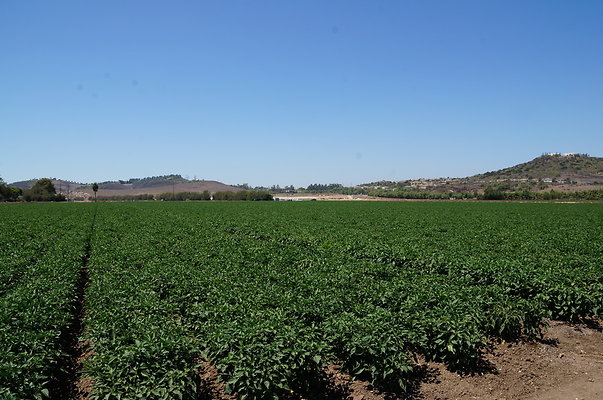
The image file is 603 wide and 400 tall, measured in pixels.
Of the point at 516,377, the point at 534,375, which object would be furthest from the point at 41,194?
the point at 534,375

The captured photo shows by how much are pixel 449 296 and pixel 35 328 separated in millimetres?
9882

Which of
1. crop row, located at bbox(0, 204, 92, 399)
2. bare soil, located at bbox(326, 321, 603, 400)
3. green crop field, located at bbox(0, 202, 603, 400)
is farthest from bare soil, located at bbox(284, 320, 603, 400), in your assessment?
crop row, located at bbox(0, 204, 92, 399)

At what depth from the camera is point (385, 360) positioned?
6828 millimetres

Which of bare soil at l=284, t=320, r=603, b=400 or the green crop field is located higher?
the green crop field

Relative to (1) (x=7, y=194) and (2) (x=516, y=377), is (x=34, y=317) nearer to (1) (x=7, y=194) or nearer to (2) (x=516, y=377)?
(2) (x=516, y=377)

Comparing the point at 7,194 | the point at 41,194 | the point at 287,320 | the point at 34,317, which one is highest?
the point at 7,194

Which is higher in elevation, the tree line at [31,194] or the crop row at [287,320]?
the tree line at [31,194]

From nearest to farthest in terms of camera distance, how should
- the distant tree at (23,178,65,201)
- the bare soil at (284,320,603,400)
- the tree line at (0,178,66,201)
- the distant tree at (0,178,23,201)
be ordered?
the bare soil at (284,320,603,400) → the distant tree at (0,178,23,201) → the tree line at (0,178,66,201) → the distant tree at (23,178,65,201)

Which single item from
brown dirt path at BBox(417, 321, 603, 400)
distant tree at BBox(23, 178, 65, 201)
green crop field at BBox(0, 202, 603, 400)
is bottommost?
brown dirt path at BBox(417, 321, 603, 400)

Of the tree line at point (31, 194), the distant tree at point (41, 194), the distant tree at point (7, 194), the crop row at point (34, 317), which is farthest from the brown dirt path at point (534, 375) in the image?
the distant tree at point (41, 194)

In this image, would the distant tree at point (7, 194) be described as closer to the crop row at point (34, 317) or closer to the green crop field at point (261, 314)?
the crop row at point (34, 317)

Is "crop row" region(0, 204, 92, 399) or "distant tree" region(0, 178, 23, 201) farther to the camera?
"distant tree" region(0, 178, 23, 201)

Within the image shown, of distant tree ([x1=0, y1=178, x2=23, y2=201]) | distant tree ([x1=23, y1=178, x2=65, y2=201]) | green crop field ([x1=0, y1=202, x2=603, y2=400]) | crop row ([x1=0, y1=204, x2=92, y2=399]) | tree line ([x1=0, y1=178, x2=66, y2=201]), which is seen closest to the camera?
crop row ([x1=0, y1=204, x2=92, y2=399])

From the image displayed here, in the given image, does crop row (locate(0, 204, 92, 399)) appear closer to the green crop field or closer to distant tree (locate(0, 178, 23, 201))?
the green crop field
